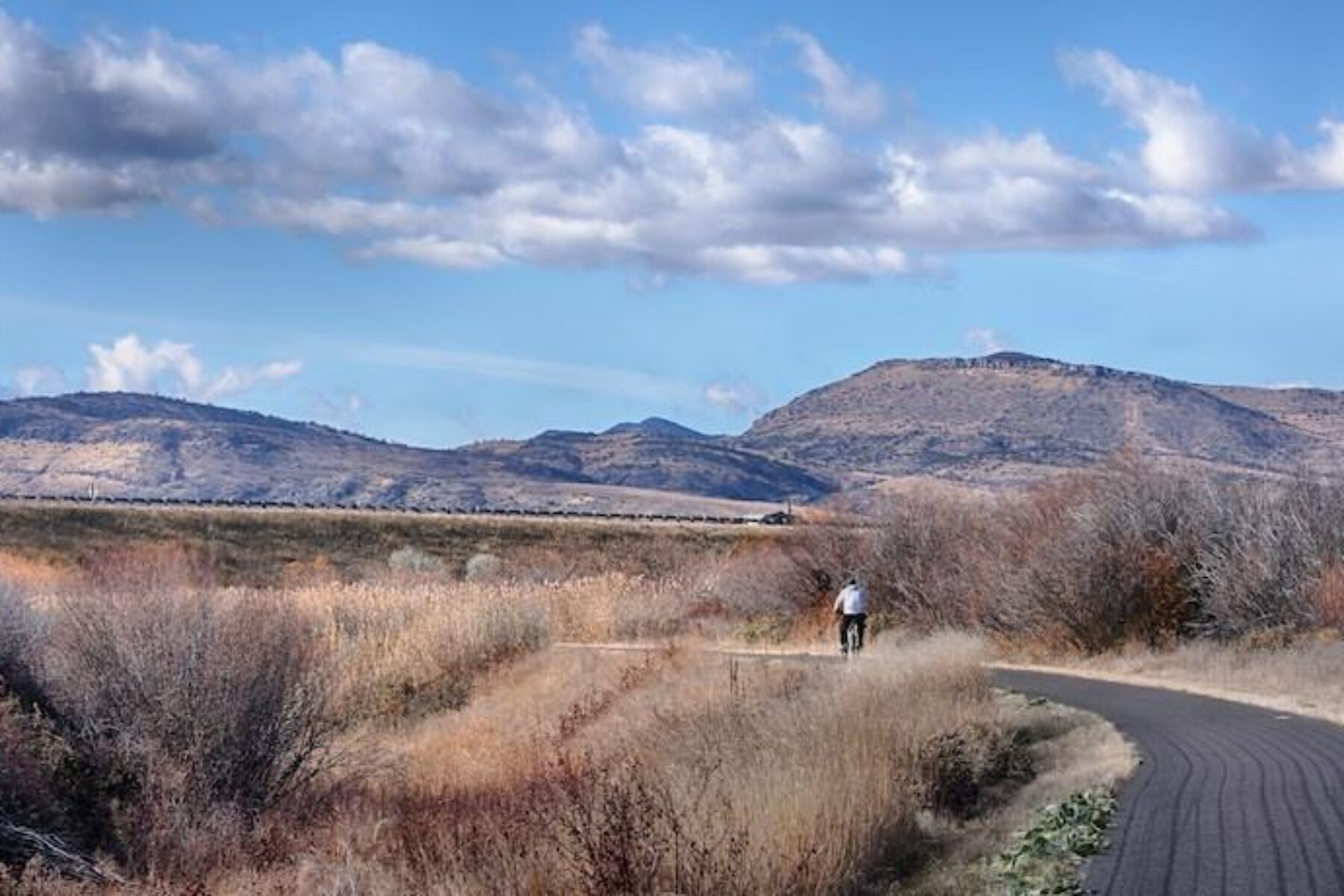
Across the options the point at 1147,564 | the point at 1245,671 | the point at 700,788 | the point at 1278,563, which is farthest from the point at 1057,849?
the point at 1147,564

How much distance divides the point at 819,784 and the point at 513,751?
A: 14492 millimetres

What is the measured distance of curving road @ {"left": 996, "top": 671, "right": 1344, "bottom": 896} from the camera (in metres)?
13.8

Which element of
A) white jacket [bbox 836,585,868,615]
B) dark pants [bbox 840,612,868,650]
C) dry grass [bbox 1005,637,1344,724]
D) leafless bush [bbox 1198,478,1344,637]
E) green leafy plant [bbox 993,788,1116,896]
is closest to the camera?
green leafy plant [bbox 993,788,1116,896]

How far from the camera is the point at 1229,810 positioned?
16.6 m

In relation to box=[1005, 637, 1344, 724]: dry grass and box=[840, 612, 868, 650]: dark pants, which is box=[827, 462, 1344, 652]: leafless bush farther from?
box=[840, 612, 868, 650]: dark pants

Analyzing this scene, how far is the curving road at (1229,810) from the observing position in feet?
Result: 45.2

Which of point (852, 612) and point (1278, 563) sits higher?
point (1278, 563)

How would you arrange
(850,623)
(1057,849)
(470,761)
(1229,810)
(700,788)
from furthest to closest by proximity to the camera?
(850,623) < (470,761) < (700,788) < (1229,810) < (1057,849)

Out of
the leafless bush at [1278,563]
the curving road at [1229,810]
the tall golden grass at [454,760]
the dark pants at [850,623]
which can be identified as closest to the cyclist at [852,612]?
the dark pants at [850,623]

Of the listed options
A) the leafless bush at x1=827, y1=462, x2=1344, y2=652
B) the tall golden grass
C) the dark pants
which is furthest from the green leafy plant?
the leafless bush at x1=827, y1=462, x2=1344, y2=652

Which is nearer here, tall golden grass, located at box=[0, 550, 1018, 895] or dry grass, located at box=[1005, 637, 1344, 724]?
tall golden grass, located at box=[0, 550, 1018, 895]

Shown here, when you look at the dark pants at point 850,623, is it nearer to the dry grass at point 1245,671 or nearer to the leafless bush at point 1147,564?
the dry grass at point 1245,671

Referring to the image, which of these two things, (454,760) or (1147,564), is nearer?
(454,760)

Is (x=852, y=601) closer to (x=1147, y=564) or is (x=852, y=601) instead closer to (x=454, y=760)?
(x=1147, y=564)
